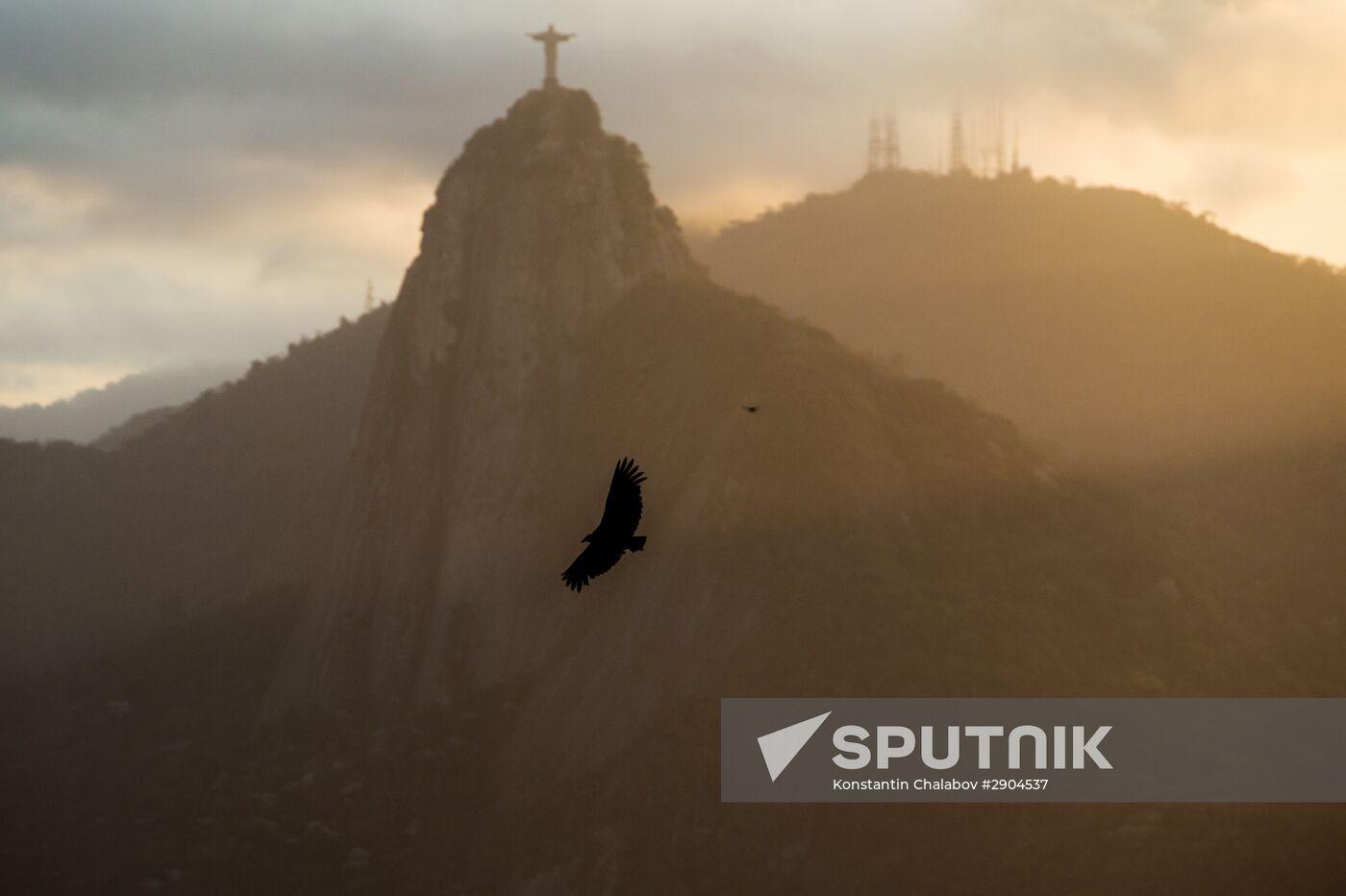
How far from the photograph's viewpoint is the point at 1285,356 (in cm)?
8338

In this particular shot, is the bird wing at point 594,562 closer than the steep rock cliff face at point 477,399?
Yes

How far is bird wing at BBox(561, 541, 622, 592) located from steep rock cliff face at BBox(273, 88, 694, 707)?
42949mm

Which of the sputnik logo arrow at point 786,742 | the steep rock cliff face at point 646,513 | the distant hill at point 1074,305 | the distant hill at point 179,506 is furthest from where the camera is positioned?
the distant hill at point 179,506

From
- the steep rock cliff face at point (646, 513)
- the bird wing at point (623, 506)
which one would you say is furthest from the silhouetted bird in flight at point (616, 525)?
the steep rock cliff face at point (646, 513)

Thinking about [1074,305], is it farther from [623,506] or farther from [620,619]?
[623,506]

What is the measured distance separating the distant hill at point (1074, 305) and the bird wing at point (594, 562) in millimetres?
50668

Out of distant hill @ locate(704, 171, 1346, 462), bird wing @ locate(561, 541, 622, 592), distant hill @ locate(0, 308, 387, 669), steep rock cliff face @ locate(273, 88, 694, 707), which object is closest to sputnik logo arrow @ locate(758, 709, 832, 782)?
steep rock cliff face @ locate(273, 88, 694, 707)

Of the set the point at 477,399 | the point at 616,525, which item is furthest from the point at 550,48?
the point at 616,525

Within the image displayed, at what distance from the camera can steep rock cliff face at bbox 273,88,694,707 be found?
6775 cm

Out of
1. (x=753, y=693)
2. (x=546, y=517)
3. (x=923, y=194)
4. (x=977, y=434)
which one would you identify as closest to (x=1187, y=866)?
(x=753, y=693)

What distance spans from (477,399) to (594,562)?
49828 mm

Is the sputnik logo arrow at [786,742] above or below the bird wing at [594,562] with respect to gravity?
above

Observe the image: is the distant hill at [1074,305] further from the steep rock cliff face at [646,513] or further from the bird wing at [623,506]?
the bird wing at [623,506]

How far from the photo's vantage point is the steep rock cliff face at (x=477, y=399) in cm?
6775
